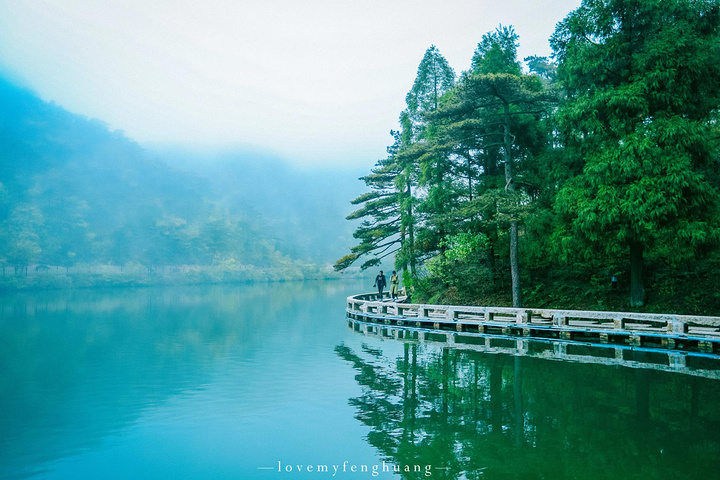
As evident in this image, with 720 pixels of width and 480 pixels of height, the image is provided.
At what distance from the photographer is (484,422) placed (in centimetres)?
959

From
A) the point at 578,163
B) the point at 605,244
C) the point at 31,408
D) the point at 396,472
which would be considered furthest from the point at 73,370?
the point at 578,163

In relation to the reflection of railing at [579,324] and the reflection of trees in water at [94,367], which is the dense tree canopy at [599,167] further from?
the reflection of trees in water at [94,367]

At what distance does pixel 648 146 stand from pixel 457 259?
412 inches

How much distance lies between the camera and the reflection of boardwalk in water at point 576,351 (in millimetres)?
13362

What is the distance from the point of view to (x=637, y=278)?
60.6ft

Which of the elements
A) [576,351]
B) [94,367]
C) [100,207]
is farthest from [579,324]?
[100,207]

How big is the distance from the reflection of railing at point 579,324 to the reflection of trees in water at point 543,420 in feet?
11.5

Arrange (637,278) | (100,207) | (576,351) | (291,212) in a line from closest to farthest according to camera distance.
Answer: (576,351), (637,278), (100,207), (291,212)

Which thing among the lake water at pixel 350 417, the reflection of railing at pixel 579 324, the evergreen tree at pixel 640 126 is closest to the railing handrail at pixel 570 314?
the reflection of railing at pixel 579 324

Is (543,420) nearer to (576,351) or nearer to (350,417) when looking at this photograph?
(350,417)

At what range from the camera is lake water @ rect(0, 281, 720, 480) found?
7.79 meters

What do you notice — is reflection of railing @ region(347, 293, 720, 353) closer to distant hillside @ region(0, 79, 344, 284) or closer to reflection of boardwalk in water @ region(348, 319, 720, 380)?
reflection of boardwalk in water @ region(348, 319, 720, 380)

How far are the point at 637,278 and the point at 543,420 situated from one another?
11.5 metres

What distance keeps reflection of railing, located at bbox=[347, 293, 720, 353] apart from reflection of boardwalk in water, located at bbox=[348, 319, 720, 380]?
0.60 metres
